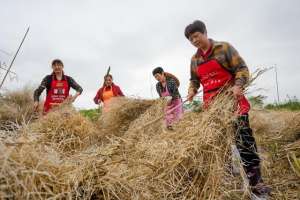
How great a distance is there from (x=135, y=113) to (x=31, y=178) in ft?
15.9

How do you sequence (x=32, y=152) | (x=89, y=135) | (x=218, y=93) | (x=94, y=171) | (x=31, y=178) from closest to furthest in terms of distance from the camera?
(x=31, y=178) → (x=32, y=152) → (x=94, y=171) → (x=218, y=93) → (x=89, y=135)

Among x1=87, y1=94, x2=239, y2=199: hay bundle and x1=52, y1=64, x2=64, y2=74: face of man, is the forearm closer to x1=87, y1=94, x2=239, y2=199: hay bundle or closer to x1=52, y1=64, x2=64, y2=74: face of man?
x1=52, y1=64, x2=64, y2=74: face of man

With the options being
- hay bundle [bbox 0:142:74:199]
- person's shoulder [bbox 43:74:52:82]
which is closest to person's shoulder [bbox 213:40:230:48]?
hay bundle [bbox 0:142:74:199]

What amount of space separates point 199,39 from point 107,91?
4.16 meters

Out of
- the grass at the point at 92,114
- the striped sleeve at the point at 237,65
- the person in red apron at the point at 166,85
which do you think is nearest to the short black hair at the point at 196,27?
the striped sleeve at the point at 237,65

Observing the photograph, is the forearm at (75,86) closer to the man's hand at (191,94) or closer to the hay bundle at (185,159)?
the man's hand at (191,94)

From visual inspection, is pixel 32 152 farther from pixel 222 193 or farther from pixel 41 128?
pixel 41 128

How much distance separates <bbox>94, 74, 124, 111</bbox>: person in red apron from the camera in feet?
24.1

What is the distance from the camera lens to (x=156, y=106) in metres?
6.36

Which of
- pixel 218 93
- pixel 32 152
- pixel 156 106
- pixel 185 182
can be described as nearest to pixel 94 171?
pixel 32 152

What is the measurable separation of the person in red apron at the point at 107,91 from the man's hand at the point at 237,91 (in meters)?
4.37

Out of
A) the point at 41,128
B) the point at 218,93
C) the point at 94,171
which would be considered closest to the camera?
the point at 94,171

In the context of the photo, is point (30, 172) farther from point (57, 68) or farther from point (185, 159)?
point (57, 68)

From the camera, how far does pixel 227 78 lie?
3.42m
